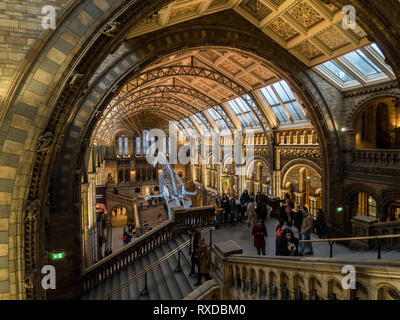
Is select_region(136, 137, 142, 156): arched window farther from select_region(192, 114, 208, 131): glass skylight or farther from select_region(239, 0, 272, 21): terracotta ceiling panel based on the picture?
select_region(239, 0, 272, 21): terracotta ceiling panel

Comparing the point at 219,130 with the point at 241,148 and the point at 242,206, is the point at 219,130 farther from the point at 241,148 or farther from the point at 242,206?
the point at 242,206

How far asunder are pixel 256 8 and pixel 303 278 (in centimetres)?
1059

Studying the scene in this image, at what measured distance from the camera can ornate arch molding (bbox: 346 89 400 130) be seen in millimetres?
10094

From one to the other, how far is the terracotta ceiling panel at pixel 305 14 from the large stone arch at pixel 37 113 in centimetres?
765

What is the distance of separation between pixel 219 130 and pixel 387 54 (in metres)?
20.3

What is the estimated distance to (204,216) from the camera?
9.90 metres

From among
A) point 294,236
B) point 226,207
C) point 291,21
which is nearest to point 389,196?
point 294,236

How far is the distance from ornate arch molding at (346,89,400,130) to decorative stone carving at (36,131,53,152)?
12.1 metres

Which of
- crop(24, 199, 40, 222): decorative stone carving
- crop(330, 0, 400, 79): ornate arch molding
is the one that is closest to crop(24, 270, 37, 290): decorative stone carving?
crop(24, 199, 40, 222): decorative stone carving

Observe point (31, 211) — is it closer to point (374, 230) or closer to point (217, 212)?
point (217, 212)

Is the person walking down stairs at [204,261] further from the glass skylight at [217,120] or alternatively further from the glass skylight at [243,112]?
the glass skylight at [217,120]

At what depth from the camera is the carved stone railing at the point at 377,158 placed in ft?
32.7

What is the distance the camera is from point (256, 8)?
10.5m
